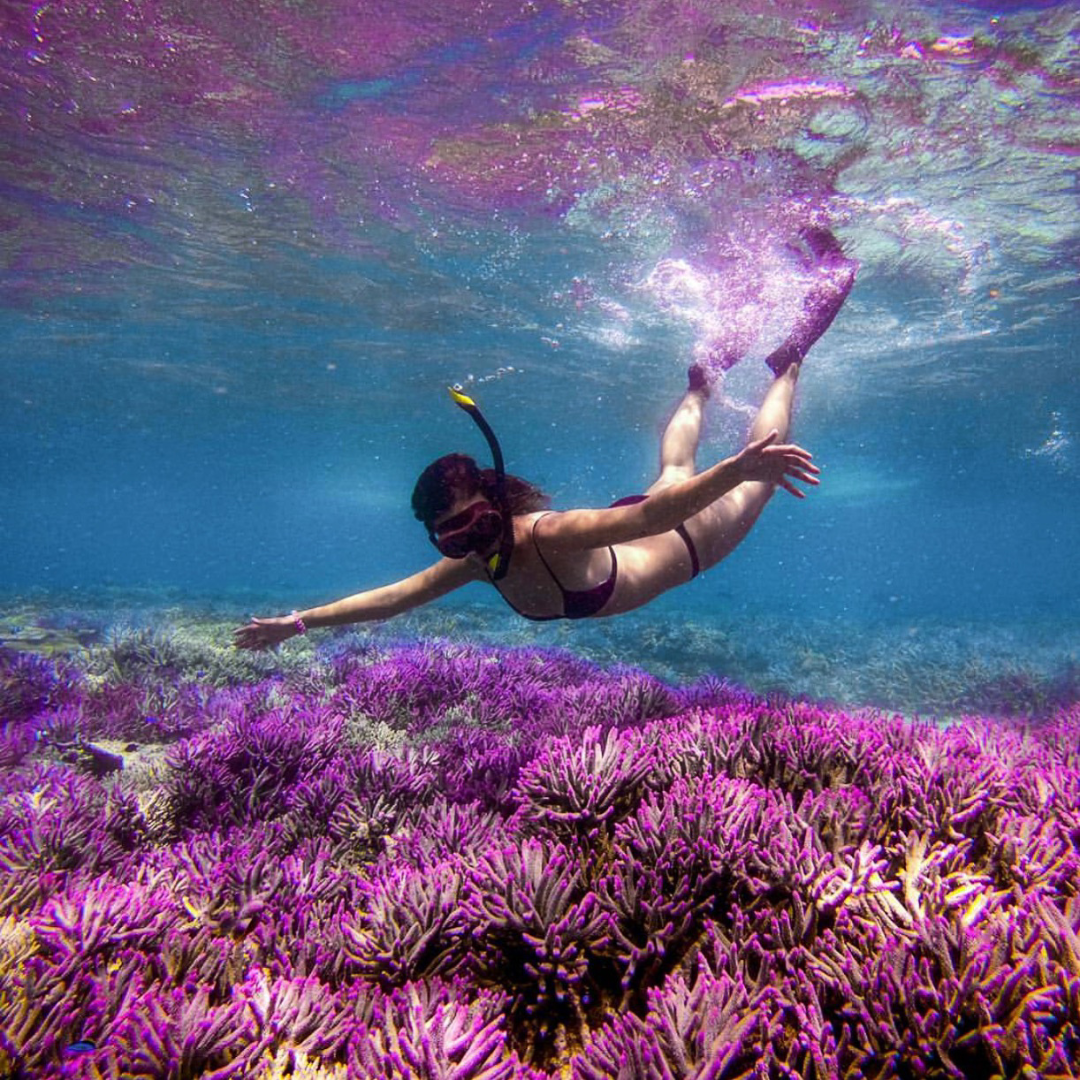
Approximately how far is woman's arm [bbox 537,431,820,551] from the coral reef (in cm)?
127

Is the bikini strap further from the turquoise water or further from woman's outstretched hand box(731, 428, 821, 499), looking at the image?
the turquoise water

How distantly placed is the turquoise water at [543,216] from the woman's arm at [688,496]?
4.87 meters

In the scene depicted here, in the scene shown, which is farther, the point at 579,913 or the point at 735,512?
the point at 735,512

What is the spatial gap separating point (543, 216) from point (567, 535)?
1166 centimetres

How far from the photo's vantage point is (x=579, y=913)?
2.40m

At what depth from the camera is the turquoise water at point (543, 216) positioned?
28.3 ft

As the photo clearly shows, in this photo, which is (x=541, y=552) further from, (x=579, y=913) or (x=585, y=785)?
(x=579, y=913)

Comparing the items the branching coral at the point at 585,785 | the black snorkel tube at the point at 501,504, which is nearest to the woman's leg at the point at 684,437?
the black snorkel tube at the point at 501,504

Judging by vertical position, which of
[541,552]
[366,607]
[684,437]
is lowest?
[366,607]

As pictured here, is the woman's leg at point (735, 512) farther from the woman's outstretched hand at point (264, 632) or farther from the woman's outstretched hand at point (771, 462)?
the woman's outstretched hand at point (264, 632)

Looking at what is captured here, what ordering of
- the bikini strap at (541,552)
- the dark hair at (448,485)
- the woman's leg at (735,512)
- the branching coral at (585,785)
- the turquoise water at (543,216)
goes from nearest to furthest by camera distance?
the branching coral at (585,785) → the dark hair at (448,485) → the bikini strap at (541,552) → the woman's leg at (735,512) → the turquoise water at (543,216)

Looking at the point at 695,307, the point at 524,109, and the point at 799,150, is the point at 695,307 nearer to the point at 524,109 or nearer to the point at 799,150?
the point at 799,150

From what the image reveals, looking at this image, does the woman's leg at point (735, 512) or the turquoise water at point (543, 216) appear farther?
the turquoise water at point (543, 216)

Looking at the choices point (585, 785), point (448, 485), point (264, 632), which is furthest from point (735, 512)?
point (264, 632)
